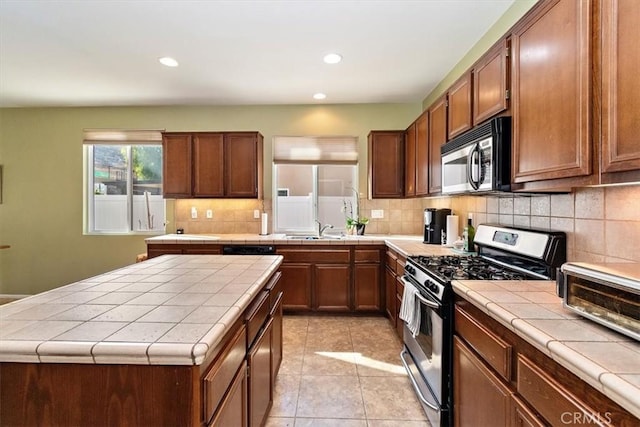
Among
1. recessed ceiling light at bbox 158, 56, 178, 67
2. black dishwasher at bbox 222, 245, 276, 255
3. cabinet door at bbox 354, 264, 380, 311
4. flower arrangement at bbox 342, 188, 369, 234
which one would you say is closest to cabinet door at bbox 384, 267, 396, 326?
cabinet door at bbox 354, 264, 380, 311

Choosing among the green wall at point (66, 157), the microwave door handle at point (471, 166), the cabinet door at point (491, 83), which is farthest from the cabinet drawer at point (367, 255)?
the cabinet door at point (491, 83)

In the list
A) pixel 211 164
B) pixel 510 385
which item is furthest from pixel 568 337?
pixel 211 164

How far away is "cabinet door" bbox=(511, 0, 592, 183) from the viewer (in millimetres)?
1183

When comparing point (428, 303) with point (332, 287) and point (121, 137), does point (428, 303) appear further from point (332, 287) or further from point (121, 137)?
point (121, 137)

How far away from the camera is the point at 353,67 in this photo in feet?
9.96

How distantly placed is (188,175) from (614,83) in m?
3.81

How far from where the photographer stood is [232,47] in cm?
266

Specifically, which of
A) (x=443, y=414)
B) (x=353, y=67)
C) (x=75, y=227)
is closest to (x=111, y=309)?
(x=443, y=414)

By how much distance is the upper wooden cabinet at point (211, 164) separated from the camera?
3.77 m

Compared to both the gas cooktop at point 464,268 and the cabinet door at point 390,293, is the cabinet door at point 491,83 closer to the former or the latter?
the gas cooktop at point 464,268

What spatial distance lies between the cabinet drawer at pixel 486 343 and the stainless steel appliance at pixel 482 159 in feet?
2.49

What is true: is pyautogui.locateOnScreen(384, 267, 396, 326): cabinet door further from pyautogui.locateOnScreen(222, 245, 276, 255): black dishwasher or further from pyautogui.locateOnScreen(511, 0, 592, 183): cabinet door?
pyautogui.locateOnScreen(511, 0, 592, 183): cabinet door

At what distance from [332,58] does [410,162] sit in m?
1.42

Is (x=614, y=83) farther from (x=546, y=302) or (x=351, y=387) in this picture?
(x=351, y=387)
